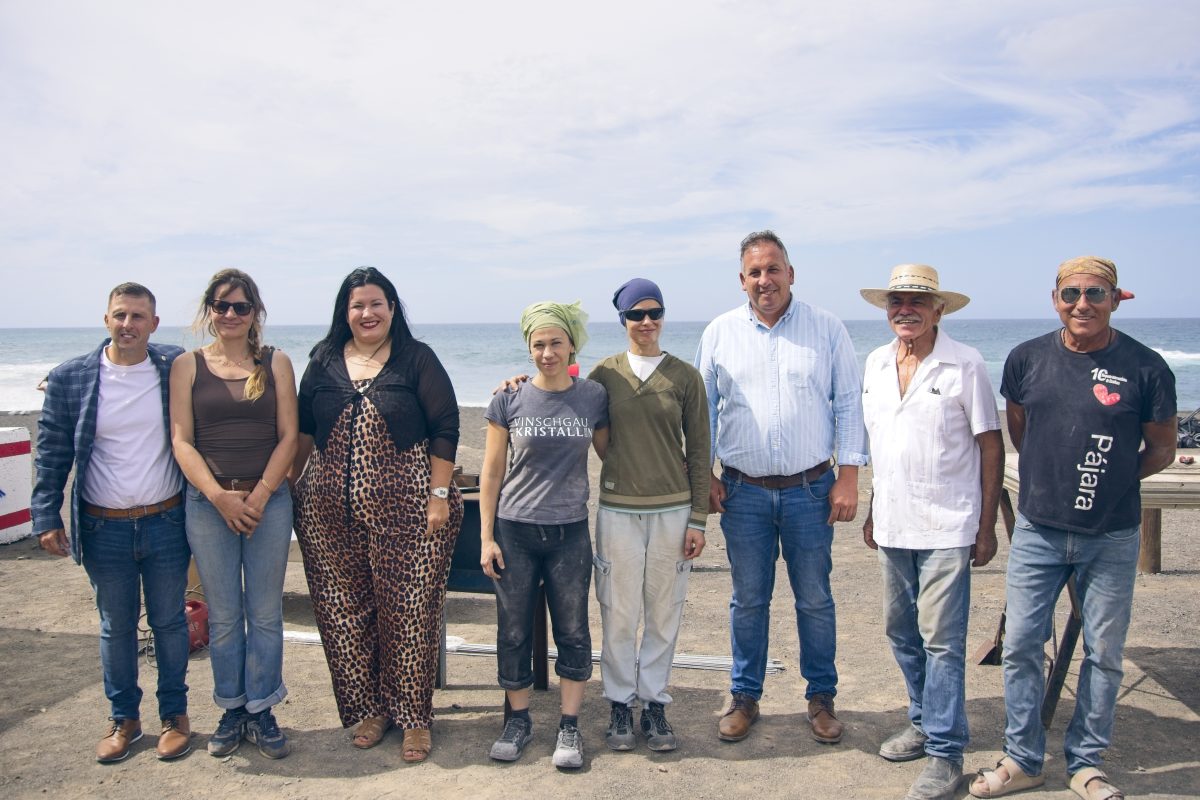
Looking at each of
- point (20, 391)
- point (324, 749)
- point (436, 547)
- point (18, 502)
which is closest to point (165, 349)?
point (436, 547)

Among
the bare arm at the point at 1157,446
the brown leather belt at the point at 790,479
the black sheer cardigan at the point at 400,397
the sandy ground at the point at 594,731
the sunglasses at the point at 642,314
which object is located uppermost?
the sunglasses at the point at 642,314

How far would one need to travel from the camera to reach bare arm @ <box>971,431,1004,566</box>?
3.44 m

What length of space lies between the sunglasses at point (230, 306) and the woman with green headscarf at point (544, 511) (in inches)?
43.4

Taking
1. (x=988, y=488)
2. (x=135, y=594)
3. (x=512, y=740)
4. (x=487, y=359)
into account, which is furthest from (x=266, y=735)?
(x=487, y=359)

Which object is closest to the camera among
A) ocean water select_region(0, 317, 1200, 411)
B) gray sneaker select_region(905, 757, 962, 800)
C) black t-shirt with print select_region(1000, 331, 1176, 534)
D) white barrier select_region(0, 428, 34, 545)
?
black t-shirt with print select_region(1000, 331, 1176, 534)

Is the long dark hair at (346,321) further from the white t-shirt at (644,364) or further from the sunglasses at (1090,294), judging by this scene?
the sunglasses at (1090,294)

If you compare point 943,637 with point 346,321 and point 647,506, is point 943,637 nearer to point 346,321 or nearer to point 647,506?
point 647,506

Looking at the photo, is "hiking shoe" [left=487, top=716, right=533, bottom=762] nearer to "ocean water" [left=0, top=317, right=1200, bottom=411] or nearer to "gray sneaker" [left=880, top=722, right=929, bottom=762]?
"gray sneaker" [left=880, top=722, right=929, bottom=762]

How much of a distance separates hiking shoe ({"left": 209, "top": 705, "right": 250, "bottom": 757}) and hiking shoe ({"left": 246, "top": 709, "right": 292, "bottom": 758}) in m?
0.03

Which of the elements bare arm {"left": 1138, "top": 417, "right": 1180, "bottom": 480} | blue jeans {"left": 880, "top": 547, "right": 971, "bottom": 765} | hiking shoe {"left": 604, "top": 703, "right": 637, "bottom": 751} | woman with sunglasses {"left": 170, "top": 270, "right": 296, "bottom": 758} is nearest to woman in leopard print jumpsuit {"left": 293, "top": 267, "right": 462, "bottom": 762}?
woman with sunglasses {"left": 170, "top": 270, "right": 296, "bottom": 758}

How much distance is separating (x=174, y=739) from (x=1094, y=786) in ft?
11.8

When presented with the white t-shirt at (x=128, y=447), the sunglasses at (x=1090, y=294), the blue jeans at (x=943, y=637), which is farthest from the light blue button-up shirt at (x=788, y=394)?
the white t-shirt at (x=128, y=447)

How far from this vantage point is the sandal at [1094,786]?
3.21m

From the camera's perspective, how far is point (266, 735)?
3773mm
